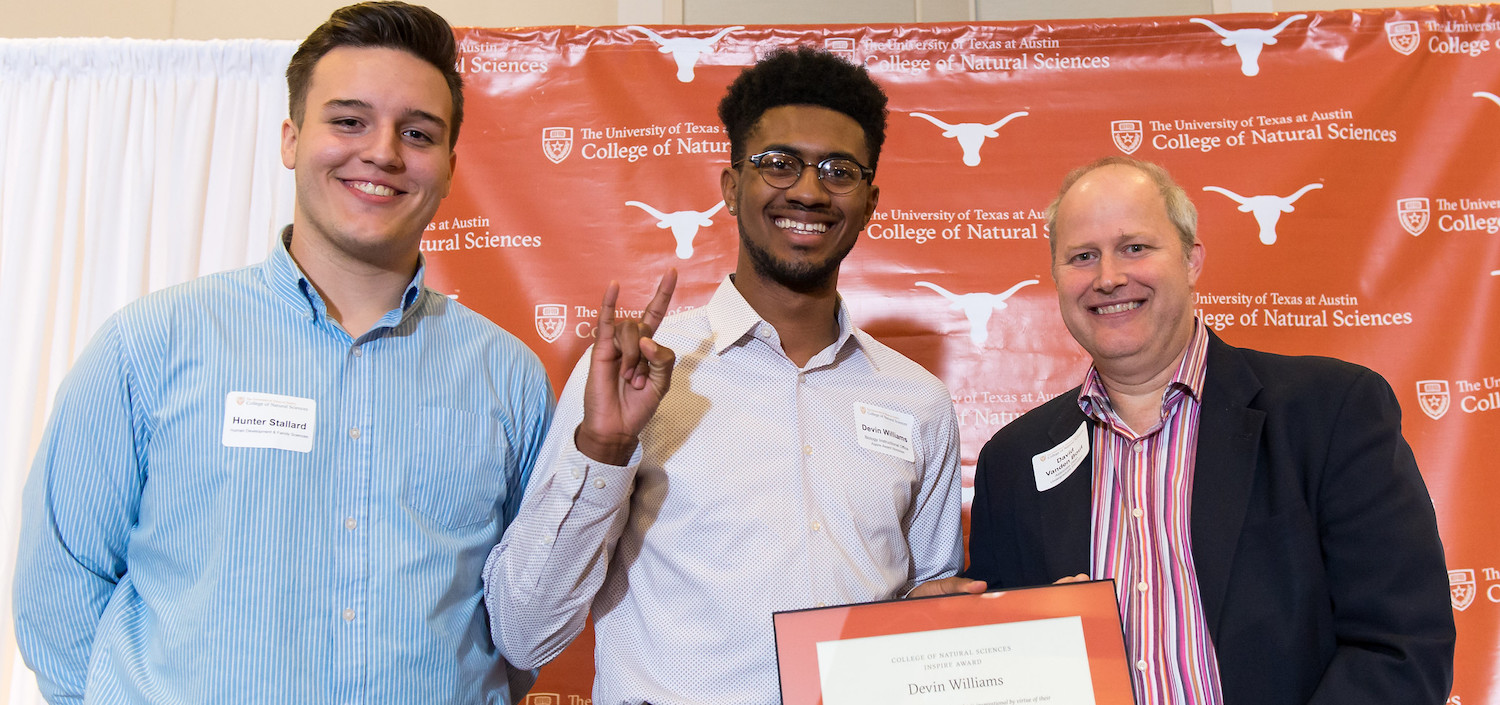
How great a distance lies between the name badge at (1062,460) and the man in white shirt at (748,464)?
213mm

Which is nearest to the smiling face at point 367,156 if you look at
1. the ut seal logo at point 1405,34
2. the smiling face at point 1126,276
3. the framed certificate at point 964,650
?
the framed certificate at point 964,650

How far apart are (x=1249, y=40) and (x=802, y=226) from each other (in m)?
2.21

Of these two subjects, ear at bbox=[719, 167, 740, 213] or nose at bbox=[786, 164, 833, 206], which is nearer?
nose at bbox=[786, 164, 833, 206]

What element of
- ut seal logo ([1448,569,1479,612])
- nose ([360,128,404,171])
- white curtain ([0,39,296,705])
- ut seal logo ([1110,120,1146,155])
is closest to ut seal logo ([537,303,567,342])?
white curtain ([0,39,296,705])

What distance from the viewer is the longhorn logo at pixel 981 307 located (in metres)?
3.25

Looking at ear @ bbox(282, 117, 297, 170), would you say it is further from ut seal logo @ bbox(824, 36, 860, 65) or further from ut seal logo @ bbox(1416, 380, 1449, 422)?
ut seal logo @ bbox(1416, 380, 1449, 422)

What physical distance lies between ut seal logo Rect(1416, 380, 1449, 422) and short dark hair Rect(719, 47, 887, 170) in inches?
81.8

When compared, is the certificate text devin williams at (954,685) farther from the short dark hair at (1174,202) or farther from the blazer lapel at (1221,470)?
the short dark hair at (1174,202)

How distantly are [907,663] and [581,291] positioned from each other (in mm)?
2021

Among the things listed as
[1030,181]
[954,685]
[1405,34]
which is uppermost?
[1405,34]

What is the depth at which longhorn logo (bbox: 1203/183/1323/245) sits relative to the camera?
3197mm

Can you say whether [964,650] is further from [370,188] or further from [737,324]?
[370,188]

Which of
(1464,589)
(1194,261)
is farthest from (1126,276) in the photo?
(1464,589)

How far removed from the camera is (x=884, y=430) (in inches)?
80.0
